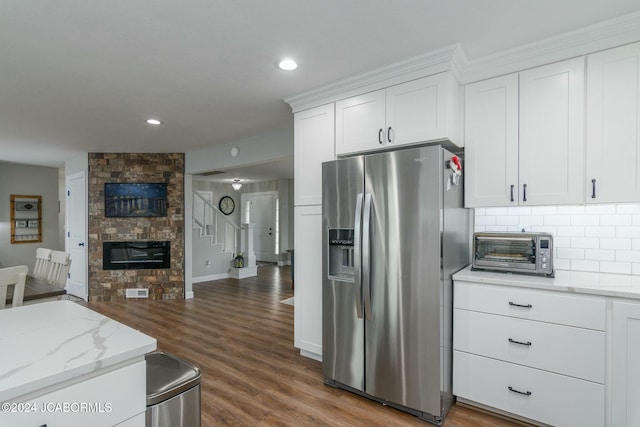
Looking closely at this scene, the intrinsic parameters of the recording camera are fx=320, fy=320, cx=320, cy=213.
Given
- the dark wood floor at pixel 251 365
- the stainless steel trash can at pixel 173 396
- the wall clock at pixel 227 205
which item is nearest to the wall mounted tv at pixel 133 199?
the dark wood floor at pixel 251 365

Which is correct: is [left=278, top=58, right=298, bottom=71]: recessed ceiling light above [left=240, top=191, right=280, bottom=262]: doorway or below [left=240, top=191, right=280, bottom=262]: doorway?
above

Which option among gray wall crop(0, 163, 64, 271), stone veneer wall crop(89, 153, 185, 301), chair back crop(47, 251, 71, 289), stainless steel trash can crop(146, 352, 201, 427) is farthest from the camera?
gray wall crop(0, 163, 64, 271)

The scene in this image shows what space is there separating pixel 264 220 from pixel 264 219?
1.2 inches

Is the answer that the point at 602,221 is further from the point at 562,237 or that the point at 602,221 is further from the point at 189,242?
the point at 189,242

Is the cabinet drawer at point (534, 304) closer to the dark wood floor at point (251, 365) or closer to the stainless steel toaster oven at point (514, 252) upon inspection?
the stainless steel toaster oven at point (514, 252)

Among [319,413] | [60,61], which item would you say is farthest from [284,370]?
[60,61]

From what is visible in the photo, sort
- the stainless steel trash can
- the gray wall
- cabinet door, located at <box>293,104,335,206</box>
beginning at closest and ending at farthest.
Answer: the stainless steel trash can, cabinet door, located at <box>293,104,335,206</box>, the gray wall

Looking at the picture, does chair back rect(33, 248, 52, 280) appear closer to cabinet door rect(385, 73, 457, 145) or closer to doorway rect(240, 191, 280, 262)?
cabinet door rect(385, 73, 457, 145)

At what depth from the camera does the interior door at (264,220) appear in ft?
32.2

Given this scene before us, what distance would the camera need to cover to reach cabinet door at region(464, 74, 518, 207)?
89.0 inches

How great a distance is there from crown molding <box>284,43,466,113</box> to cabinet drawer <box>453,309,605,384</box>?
171cm

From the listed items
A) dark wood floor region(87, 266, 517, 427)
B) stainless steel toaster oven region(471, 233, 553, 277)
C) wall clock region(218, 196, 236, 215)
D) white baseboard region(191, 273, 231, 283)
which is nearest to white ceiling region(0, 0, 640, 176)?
stainless steel toaster oven region(471, 233, 553, 277)

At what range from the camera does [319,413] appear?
7.22ft

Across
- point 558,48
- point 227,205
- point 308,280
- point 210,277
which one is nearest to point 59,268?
point 308,280
